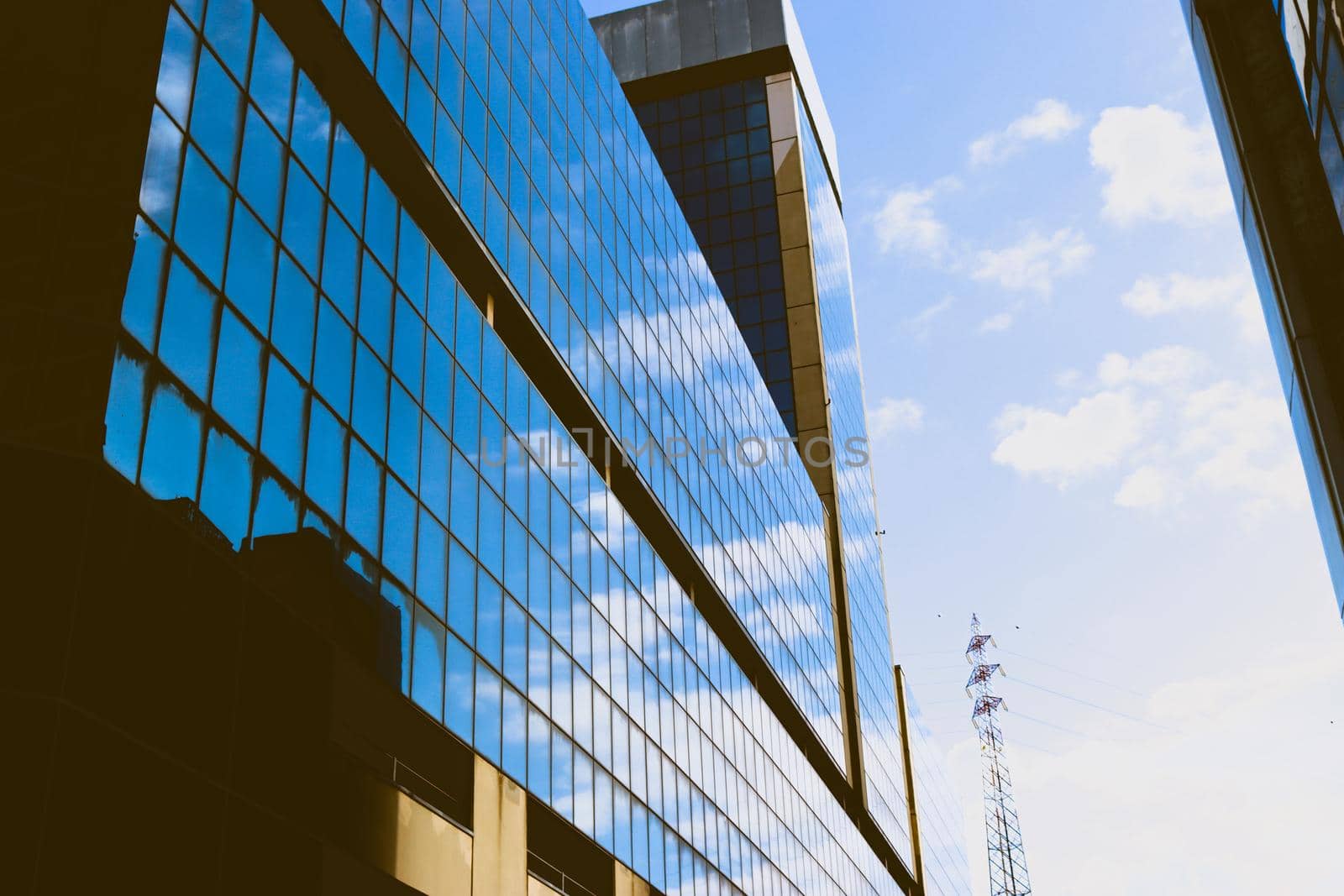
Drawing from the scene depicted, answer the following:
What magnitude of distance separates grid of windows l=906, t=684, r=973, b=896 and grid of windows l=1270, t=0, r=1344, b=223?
7186 cm

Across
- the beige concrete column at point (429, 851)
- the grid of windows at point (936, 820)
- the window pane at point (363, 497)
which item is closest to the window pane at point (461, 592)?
the window pane at point (363, 497)

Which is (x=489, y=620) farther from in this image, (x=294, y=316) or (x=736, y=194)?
(x=736, y=194)

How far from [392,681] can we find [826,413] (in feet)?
199

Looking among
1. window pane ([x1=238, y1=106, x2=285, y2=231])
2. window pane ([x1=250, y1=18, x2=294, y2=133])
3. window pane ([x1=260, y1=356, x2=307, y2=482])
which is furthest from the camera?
window pane ([x1=250, y1=18, x2=294, y2=133])

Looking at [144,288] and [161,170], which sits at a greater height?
[161,170]

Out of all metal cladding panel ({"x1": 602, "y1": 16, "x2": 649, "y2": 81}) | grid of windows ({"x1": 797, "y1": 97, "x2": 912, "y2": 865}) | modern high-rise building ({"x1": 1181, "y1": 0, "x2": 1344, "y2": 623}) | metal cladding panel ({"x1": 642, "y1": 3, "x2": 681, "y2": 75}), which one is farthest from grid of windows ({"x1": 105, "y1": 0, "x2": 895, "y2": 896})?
metal cladding panel ({"x1": 602, "y1": 16, "x2": 649, "y2": 81})

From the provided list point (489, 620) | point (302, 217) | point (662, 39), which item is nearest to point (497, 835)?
point (489, 620)

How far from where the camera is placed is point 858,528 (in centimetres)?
8406

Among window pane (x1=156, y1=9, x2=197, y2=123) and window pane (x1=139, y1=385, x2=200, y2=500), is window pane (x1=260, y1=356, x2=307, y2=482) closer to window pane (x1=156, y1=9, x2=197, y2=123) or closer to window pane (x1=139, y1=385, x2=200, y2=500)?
window pane (x1=139, y1=385, x2=200, y2=500)

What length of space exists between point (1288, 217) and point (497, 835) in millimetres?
19661

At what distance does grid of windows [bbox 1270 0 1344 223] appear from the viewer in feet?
64.0

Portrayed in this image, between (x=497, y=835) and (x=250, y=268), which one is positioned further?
(x=497, y=835)

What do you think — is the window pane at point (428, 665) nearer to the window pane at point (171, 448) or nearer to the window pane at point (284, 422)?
the window pane at point (284, 422)

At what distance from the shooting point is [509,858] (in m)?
28.0
